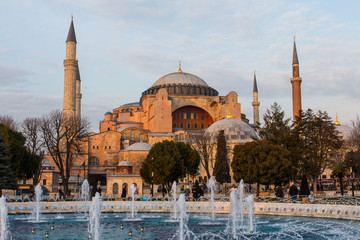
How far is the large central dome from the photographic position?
2157 inches

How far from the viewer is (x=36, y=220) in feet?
49.7

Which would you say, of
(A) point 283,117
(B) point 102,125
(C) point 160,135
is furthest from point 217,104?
(A) point 283,117

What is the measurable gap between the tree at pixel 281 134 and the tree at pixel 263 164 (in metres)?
1.24

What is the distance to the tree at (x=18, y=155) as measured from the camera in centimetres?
2678

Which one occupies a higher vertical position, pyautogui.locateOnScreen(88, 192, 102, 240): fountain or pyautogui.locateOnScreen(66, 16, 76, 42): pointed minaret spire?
pyautogui.locateOnScreen(66, 16, 76, 42): pointed minaret spire

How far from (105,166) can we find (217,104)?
15.9 m

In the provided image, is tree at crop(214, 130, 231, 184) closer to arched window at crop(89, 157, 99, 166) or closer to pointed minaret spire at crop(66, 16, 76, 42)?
arched window at crop(89, 157, 99, 166)

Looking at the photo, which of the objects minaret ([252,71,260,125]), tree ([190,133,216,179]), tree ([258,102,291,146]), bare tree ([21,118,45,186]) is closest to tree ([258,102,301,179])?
tree ([258,102,291,146])

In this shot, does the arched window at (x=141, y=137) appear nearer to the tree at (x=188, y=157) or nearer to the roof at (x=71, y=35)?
the roof at (x=71, y=35)

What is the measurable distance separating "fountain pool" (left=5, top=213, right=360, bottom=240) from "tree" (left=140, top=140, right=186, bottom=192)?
14.0 m

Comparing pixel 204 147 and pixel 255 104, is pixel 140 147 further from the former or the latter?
pixel 255 104

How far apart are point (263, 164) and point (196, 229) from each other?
42.3ft

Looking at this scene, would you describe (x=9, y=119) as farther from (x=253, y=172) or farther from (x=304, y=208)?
(x=304, y=208)

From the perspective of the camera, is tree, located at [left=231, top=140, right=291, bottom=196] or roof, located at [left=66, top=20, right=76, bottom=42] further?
roof, located at [left=66, top=20, right=76, bottom=42]
